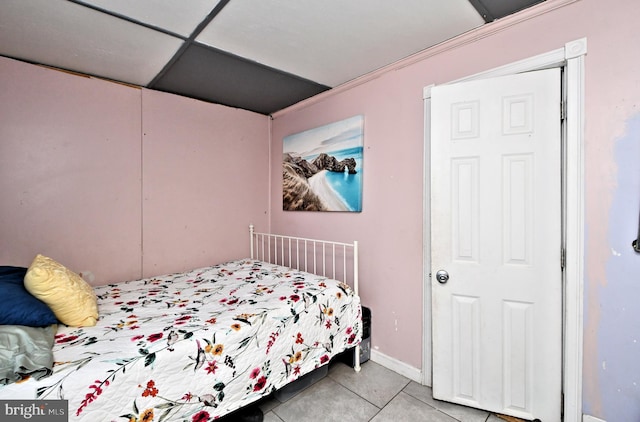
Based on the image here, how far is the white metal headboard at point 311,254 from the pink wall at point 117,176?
20 cm

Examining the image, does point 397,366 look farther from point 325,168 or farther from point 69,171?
point 69,171

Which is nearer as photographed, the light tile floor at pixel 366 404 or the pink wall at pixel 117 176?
the light tile floor at pixel 366 404

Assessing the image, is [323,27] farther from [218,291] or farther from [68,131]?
[68,131]

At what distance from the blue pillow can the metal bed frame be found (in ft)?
5.57

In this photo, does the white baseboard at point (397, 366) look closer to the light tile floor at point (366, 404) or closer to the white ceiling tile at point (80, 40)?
the light tile floor at point (366, 404)

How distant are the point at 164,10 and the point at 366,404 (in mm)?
2546

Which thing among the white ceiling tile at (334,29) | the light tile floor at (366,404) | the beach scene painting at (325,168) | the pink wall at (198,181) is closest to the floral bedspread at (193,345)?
the light tile floor at (366,404)

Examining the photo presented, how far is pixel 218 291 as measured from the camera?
6.67 feet

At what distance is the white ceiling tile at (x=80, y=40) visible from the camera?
151 cm

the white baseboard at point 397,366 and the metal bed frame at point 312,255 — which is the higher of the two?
the metal bed frame at point 312,255

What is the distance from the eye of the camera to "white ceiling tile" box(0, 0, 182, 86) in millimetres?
1514

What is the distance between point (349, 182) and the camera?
2445 mm

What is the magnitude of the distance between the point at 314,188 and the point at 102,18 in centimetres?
184

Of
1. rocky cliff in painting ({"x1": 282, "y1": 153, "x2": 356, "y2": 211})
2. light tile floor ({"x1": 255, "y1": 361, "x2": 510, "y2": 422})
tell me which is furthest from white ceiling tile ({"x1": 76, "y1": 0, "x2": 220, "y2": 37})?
light tile floor ({"x1": 255, "y1": 361, "x2": 510, "y2": 422})
